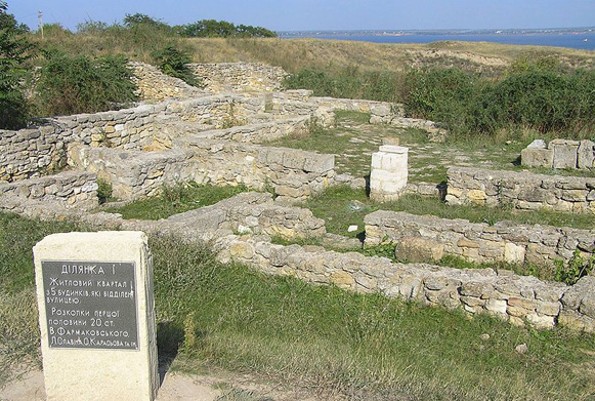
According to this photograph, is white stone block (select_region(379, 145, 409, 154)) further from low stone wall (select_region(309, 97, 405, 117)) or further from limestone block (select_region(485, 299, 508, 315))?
low stone wall (select_region(309, 97, 405, 117))

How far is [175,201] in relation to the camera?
1125cm

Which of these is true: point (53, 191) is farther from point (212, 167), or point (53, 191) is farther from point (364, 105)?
point (364, 105)

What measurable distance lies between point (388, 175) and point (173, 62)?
14683mm

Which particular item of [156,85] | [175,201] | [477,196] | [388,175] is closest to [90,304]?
[175,201]

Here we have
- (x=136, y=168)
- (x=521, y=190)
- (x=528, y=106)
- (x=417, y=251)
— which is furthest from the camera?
(x=528, y=106)

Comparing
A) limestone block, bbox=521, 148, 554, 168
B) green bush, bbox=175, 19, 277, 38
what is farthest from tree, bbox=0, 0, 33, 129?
green bush, bbox=175, 19, 277, 38

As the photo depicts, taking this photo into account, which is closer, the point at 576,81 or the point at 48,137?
the point at 48,137

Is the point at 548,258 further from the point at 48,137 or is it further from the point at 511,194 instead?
the point at 48,137

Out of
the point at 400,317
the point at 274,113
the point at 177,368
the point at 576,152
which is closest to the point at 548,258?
the point at 400,317

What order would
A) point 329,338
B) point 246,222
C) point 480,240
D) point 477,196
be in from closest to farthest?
1. point 329,338
2. point 480,240
3. point 246,222
4. point 477,196

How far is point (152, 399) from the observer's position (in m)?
4.20

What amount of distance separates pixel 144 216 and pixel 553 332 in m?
7.01

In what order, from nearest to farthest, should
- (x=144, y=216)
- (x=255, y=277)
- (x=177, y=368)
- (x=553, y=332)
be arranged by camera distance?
1. (x=177, y=368)
2. (x=553, y=332)
3. (x=255, y=277)
4. (x=144, y=216)

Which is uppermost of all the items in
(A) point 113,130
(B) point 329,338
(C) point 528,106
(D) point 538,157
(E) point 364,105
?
(C) point 528,106
